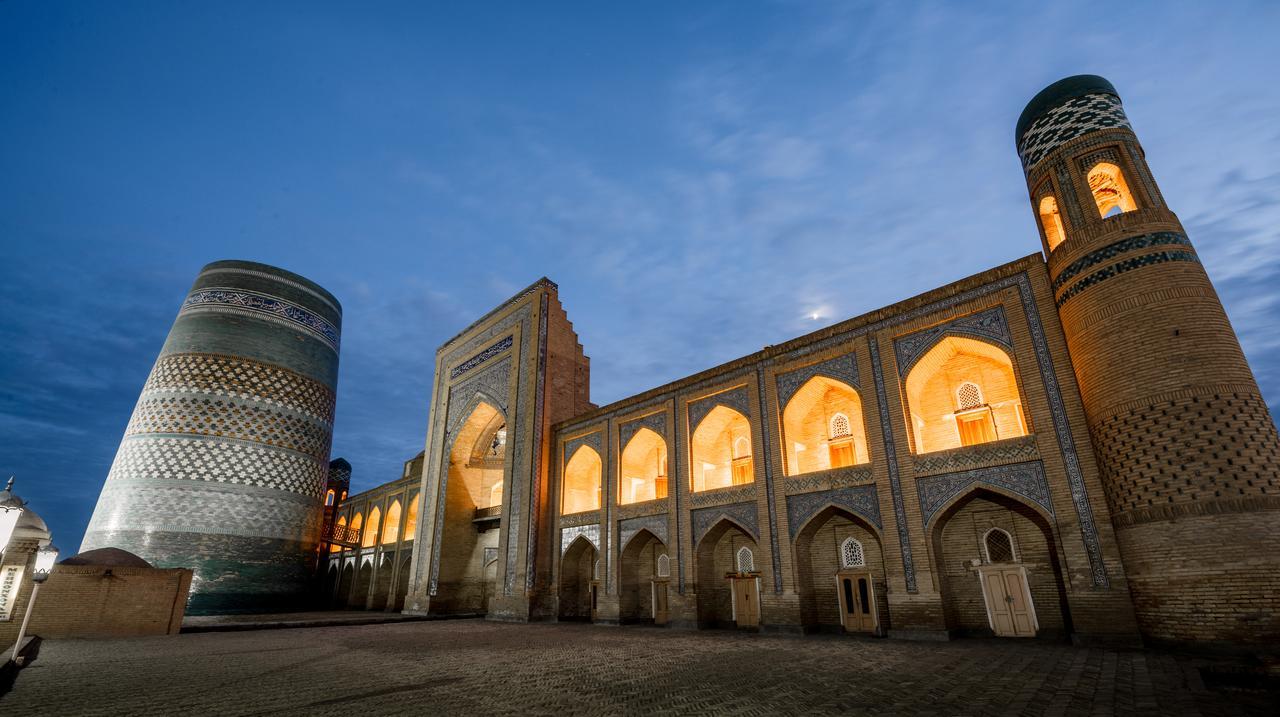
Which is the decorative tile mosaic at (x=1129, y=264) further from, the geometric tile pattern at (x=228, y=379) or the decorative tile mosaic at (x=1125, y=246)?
the geometric tile pattern at (x=228, y=379)

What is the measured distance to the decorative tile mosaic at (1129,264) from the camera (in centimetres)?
832

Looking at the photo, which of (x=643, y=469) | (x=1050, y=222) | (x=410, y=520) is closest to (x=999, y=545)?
(x=1050, y=222)

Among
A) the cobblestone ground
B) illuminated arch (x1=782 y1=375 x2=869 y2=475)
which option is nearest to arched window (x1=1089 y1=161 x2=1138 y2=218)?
illuminated arch (x1=782 y1=375 x2=869 y2=475)

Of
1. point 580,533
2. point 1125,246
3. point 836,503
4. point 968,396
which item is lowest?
point 580,533

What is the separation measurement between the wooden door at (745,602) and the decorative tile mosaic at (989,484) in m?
4.36

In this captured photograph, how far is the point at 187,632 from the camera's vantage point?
1188 cm

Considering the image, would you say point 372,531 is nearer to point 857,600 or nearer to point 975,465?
point 857,600

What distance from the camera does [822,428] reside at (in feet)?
40.3

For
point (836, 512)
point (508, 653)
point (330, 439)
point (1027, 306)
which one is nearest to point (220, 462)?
point (330, 439)

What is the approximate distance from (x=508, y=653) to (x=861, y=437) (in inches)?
303

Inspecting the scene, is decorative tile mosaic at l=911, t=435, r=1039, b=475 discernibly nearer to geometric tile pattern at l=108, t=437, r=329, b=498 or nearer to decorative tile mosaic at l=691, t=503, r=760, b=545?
decorative tile mosaic at l=691, t=503, r=760, b=545

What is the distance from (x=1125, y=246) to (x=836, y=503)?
596 cm

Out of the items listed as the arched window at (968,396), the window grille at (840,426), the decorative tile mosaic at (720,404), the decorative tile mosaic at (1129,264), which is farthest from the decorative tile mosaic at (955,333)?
the decorative tile mosaic at (720,404)

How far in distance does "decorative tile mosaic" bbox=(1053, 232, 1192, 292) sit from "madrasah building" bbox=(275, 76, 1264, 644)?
1.3 inches
